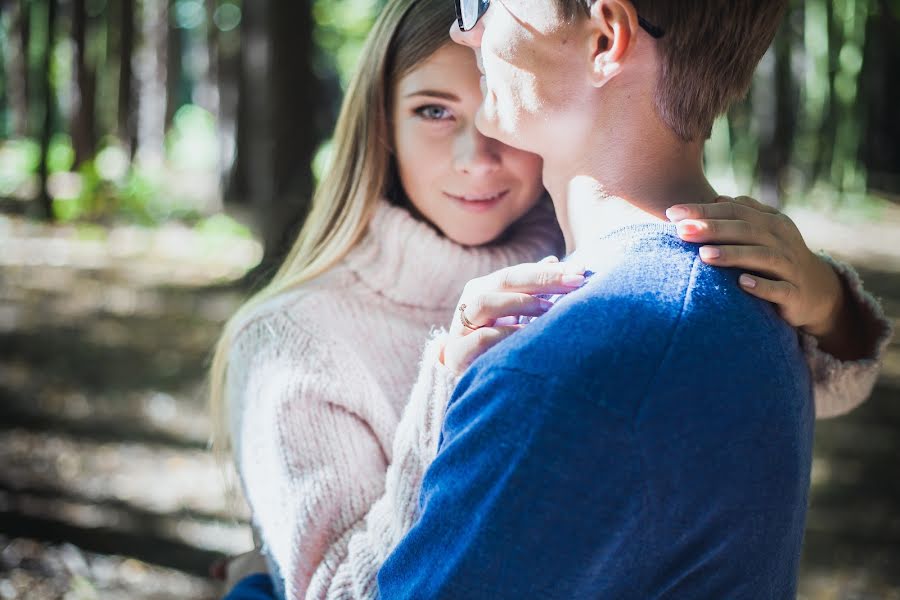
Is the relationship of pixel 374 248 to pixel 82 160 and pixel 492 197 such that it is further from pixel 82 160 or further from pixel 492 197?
pixel 82 160

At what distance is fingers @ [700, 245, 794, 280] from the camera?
136 cm

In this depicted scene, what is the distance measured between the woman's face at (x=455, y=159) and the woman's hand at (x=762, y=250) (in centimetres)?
74

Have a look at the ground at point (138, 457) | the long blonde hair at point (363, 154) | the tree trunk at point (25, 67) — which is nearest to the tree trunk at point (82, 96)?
the tree trunk at point (25, 67)

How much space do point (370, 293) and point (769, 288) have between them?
3.47 ft

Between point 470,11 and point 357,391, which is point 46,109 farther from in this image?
point 470,11

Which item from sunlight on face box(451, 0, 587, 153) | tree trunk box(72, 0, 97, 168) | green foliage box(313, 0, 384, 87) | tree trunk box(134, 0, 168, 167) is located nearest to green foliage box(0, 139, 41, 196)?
tree trunk box(72, 0, 97, 168)

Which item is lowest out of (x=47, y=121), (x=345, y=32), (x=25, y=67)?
(x=47, y=121)

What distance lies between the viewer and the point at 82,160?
1362 centimetres

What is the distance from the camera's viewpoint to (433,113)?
221cm

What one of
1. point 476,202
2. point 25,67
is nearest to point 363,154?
point 476,202

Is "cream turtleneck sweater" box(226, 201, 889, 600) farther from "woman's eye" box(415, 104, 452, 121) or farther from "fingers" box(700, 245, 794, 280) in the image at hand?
"fingers" box(700, 245, 794, 280)

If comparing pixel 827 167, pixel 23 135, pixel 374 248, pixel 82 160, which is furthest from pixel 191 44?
pixel 374 248

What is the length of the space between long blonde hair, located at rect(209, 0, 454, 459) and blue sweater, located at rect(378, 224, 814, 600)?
3.24 feet

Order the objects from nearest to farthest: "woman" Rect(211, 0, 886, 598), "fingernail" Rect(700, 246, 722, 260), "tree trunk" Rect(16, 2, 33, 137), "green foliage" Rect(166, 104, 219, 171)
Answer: "fingernail" Rect(700, 246, 722, 260)
"woman" Rect(211, 0, 886, 598)
"tree trunk" Rect(16, 2, 33, 137)
"green foliage" Rect(166, 104, 219, 171)
